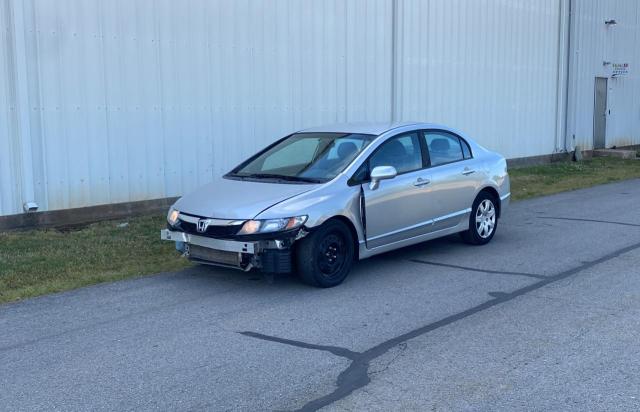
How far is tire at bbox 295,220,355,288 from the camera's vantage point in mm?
7301

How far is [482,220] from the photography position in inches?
382

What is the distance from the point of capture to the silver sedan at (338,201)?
7191mm

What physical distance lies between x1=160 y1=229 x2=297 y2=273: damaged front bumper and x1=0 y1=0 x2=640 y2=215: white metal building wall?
4339 millimetres

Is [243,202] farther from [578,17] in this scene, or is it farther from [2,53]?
[578,17]

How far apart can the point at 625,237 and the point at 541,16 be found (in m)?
12.8

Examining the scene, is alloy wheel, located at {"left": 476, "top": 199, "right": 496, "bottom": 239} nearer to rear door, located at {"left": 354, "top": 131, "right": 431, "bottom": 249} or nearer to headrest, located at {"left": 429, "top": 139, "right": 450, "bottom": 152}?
headrest, located at {"left": 429, "top": 139, "right": 450, "bottom": 152}

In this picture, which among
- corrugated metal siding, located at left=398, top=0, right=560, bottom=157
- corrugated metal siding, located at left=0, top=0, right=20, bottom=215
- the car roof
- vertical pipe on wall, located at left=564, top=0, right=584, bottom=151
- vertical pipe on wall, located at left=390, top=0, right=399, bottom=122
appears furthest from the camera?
vertical pipe on wall, located at left=564, top=0, right=584, bottom=151

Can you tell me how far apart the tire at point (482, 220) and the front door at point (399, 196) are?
1074 millimetres

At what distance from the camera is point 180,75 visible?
12.1 m

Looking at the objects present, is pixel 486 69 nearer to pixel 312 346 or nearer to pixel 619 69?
pixel 619 69

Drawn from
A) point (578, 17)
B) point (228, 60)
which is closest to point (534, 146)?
point (578, 17)

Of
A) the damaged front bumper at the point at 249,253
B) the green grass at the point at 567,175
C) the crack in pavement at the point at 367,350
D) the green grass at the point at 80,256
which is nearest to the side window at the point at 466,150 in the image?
the crack in pavement at the point at 367,350

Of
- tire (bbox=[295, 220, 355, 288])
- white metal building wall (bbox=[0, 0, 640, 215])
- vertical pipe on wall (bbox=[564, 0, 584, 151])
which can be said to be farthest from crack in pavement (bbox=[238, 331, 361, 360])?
vertical pipe on wall (bbox=[564, 0, 584, 151])

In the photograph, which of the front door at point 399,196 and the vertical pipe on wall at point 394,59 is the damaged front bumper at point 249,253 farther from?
the vertical pipe on wall at point 394,59
